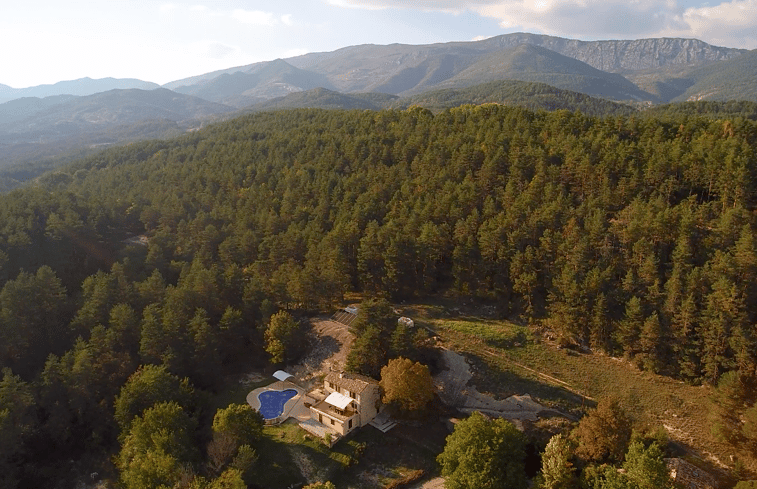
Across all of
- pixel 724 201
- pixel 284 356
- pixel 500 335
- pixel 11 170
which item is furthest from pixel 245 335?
pixel 11 170

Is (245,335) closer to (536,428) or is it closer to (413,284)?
(413,284)

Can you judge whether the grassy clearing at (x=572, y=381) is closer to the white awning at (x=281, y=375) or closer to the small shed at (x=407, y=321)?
the small shed at (x=407, y=321)

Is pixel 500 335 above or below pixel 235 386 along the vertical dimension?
above

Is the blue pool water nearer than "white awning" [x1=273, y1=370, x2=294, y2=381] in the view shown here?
Yes

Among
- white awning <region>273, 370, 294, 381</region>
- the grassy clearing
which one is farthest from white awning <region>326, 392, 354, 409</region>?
the grassy clearing

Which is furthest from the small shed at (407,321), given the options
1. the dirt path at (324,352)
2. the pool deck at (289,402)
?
the pool deck at (289,402)

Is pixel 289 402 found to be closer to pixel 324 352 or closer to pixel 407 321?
pixel 324 352

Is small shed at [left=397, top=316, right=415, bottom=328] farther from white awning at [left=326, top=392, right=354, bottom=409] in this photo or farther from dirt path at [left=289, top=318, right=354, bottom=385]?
white awning at [left=326, top=392, right=354, bottom=409]
